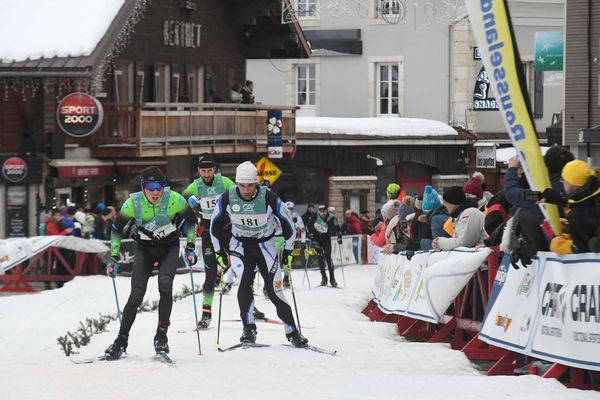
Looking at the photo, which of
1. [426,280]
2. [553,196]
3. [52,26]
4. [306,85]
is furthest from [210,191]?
[306,85]

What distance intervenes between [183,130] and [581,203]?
85.4 ft

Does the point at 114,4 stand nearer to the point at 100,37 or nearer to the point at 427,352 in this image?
the point at 100,37

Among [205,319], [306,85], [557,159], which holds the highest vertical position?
[306,85]

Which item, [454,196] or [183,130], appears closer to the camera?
[454,196]

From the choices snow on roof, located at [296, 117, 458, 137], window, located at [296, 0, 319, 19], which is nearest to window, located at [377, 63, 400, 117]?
snow on roof, located at [296, 117, 458, 137]

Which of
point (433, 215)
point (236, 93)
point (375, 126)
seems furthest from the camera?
point (375, 126)

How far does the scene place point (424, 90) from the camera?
5297cm

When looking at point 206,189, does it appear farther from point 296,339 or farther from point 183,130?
point 183,130

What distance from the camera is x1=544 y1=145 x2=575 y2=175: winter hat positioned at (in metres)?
12.4

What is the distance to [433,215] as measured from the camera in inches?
645

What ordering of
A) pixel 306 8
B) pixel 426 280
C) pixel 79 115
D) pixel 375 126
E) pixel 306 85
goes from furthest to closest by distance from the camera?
1. pixel 306 85
2. pixel 306 8
3. pixel 375 126
4. pixel 79 115
5. pixel 426 280

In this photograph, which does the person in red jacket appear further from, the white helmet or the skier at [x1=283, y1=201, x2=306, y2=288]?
the white helmet

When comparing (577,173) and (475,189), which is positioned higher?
(577,173)

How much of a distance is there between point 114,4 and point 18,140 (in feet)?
12.4
